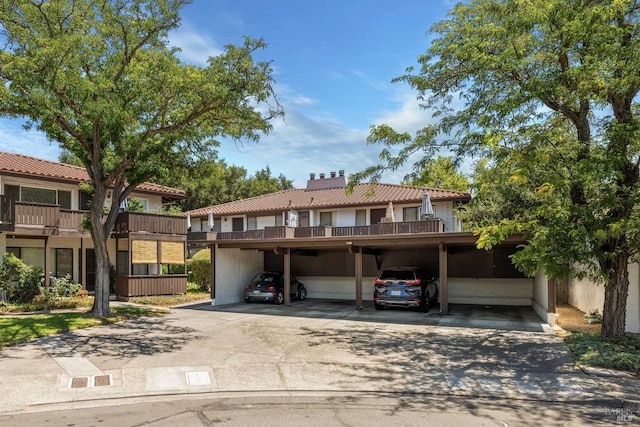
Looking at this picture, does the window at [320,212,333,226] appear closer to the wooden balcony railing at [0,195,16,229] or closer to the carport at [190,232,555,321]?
the carport at [190,232,555,321]

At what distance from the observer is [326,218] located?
2612 centimetres

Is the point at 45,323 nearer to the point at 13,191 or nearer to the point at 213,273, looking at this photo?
the point at 213,273

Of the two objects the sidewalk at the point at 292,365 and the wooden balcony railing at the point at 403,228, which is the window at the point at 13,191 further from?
the wooden balcony railing at the point at 403,228

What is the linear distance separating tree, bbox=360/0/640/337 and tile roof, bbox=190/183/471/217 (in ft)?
36.0

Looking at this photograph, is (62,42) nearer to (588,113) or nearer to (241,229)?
(588,113)

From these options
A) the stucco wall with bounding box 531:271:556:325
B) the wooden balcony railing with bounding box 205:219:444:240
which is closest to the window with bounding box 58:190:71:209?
the wooden balcony railing with bounding box 205:219:444:240

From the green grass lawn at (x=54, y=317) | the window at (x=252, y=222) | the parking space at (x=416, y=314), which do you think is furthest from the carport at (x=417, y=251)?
the window at (x=252, y=222)

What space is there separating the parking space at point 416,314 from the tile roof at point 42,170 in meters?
8.51

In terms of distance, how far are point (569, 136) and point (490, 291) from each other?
11.0 metres

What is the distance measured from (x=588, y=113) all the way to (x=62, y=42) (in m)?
13.6

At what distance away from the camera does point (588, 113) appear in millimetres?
11117

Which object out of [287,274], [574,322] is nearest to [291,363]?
[574,322]

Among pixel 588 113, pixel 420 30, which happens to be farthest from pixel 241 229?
pixel 588 113

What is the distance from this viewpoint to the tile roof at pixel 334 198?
23.3 meters
